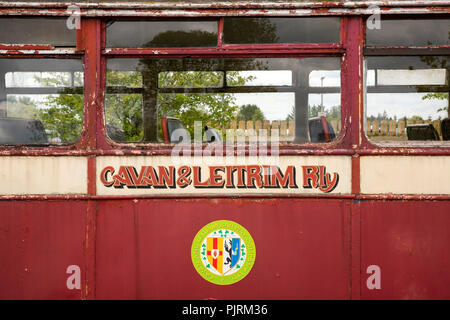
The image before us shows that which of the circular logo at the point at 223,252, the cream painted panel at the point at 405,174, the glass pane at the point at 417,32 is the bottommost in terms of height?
the circular logo at the point at 223,252

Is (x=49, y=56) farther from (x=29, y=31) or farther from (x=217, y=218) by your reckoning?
(x=217, y=218)

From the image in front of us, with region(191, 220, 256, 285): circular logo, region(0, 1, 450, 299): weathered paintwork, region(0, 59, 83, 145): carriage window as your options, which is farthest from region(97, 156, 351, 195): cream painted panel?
region(0, 59, 83, 145): carriage window

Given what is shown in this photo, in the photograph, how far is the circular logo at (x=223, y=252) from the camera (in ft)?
8.56

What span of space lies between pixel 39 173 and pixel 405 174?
8.25 ft

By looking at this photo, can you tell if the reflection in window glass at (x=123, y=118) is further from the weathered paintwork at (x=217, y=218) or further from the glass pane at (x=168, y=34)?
the glass pane at (x=168, y=34)

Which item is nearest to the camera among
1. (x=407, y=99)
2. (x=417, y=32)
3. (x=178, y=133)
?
(x=417, y=32)

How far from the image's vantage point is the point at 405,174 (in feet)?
8.48

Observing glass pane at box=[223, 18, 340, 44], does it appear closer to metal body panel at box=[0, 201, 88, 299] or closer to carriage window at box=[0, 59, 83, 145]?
carriage window at box=[0, 59, 83, 145]

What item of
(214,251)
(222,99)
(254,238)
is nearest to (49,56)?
(222,99)

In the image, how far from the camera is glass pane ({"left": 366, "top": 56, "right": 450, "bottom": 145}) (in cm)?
268

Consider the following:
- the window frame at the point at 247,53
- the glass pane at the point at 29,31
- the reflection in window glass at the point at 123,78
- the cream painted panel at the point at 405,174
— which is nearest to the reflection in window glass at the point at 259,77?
the window frame at the point at 247,53

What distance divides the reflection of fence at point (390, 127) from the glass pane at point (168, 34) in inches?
48.6
